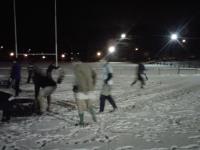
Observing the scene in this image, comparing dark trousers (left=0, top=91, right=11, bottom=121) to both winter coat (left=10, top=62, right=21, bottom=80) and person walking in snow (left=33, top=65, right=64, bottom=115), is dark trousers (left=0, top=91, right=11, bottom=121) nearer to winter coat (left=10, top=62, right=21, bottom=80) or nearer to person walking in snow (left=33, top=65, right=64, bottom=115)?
person walking in snow (left=33, top=65, right=64, bottom=115)

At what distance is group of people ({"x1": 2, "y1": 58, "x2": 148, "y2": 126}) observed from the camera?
384 inches

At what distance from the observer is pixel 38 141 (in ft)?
28.0

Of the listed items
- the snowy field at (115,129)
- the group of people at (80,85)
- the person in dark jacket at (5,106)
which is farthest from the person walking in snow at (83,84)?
the person in dark jacket at (5,106)

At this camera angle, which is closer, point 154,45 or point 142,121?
point 142,121

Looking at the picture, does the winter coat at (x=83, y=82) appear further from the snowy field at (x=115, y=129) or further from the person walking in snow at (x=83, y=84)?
the snowy field at (x=115, y=129)

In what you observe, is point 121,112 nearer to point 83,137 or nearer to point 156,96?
point 83,137

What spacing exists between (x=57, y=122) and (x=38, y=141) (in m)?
2.31

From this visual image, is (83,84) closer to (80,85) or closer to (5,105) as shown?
(80,85)

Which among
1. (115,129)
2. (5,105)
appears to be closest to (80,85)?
(115,129)

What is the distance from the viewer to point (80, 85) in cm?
973

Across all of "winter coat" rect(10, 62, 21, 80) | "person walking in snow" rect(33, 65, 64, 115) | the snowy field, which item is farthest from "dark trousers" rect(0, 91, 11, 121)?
"winter coat" rect(10, 62, 21, 80)

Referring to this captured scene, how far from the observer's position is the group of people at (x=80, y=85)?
9.77 m

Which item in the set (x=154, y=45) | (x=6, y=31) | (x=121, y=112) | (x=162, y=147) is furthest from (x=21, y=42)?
(x=162, y=147)

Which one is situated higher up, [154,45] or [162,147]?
[154,45]
